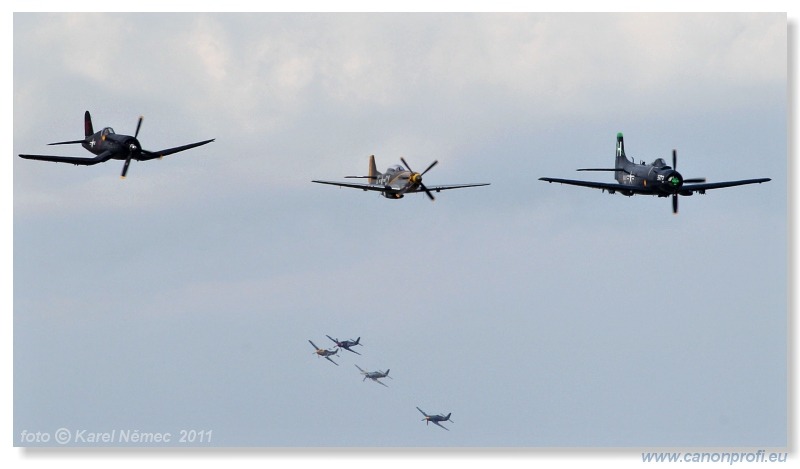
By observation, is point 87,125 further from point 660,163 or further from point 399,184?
point 660,163

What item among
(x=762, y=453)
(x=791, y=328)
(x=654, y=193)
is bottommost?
(x=762, y=453)

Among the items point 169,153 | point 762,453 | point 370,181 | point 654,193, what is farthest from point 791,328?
point 169,153

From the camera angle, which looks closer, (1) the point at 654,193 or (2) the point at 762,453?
(1) the point at 654,193

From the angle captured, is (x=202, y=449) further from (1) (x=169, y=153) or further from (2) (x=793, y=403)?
(2) (x=793, y=403)

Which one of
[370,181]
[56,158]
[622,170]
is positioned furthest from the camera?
[370,181]

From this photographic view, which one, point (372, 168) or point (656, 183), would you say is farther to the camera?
point (372, 168)

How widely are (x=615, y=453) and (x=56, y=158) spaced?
57939 millimetres

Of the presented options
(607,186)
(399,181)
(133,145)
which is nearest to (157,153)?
(133,145)

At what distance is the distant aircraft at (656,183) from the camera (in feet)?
406

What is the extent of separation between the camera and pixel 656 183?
410 ft

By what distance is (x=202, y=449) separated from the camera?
150 meters

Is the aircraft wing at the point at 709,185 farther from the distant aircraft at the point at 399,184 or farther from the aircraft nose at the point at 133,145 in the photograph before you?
the aircraft nose at the point at 133,145

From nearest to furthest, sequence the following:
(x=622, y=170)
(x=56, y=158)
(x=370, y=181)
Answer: (x=56, y=158)
(x=622, y=170)
(x=370, y=181)

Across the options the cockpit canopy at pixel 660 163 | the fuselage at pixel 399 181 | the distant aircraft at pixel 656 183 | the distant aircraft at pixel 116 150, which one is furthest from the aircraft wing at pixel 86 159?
the cockpit canopy at pixel 660 163
